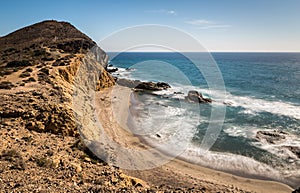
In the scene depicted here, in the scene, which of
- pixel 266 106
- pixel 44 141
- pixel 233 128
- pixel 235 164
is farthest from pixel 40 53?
pixel 266 106

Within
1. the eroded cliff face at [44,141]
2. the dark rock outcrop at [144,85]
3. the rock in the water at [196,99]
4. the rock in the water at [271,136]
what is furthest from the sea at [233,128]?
the eroded cliff face at [44,141]

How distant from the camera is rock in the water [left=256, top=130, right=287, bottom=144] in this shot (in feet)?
69.9

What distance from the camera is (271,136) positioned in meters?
22.0

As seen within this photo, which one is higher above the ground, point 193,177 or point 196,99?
point 196,99

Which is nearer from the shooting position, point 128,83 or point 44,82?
point 44,82

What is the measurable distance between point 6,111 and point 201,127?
62.6 feet

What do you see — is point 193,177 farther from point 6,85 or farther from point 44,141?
point 6,85

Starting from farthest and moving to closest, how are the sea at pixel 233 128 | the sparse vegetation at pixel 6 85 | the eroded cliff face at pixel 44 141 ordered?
the sea at pixel 233 128
the sparse vegetation at pixel 6 85
the eroded cliff face at pixel 44 141

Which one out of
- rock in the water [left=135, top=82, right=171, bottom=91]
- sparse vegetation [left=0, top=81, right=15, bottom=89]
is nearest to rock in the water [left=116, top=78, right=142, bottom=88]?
Answer: rock in the water [left=135, top=82, right=171, bottom=91]

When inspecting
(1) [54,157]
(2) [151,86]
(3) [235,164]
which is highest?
(2) [151,86]

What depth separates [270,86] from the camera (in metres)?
51.4

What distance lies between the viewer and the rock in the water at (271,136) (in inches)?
838

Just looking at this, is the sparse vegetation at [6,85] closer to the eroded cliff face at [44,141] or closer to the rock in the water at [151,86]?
the eroded cliff face at [44,141]

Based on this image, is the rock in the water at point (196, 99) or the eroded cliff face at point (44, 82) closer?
the eroded cliff face at point (44, 82)
